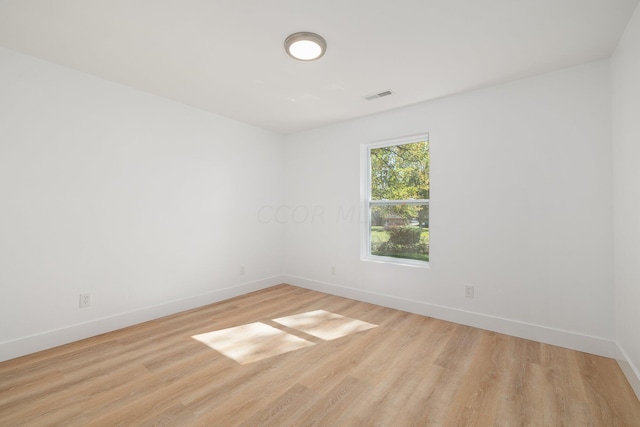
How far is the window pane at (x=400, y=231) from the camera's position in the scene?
12.0 ft

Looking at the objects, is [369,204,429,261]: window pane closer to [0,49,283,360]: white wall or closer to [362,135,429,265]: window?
[362,135,429,265]: window

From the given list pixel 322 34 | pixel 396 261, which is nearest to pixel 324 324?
pixel 396 261

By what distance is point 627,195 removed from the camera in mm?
2121

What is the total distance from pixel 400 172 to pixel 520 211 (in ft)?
4.82

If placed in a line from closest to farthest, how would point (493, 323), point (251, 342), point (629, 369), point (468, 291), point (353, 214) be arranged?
1. point (629, 369)
2. point (251, 342)
3. point (493, 323)
4. point (468, 291)
5. point (353, 214)

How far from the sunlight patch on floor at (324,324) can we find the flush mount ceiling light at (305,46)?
2.61 meters

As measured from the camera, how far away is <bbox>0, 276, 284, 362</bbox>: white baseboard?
244cm

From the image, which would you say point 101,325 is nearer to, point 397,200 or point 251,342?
point 251,342

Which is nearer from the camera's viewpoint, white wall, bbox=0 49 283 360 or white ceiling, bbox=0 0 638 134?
white ceiling, bbox=0 0 638 134

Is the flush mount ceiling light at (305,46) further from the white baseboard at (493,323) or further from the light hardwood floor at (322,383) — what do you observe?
the white baseboard at (493,323)

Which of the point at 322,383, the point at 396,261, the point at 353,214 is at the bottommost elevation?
the point at 322,383

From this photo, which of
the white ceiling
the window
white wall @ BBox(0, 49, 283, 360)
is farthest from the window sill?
the white ceiling

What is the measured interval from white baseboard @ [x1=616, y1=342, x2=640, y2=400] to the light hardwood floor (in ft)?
0.17

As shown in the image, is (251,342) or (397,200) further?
(397,200)
